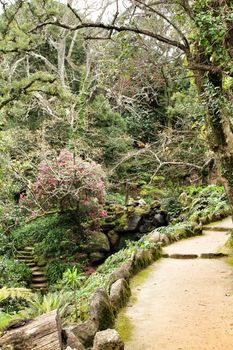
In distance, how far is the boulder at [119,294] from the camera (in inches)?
206

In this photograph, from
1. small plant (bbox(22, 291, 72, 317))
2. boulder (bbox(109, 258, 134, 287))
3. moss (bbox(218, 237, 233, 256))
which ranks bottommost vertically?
moss (bbox(218, 237, 233, 256))

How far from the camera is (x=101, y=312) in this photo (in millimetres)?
4383

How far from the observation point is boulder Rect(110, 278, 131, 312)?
5.23 metres

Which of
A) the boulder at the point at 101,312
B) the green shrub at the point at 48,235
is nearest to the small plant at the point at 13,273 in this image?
the green shrub at the point at 48,235

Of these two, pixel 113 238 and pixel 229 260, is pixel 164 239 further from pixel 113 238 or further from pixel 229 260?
pixel 113 238

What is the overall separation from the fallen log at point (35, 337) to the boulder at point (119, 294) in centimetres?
183

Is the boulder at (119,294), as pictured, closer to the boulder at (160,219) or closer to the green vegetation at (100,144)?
the green vegetation at (100,144)

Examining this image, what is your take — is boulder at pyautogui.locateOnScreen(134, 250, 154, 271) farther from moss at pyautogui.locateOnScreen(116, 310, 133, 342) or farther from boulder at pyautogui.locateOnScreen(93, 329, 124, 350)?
boulder at pyautogui.locateOnScreen(93, 329, 124, 350)

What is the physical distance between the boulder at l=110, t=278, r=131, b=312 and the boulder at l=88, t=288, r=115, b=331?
414mm

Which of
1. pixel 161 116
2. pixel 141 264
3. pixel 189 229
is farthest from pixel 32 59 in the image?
pixel 141 264

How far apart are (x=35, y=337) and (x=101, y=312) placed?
1211 millimetres

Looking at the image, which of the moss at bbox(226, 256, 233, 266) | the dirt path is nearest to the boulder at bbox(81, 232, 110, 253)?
the dirt path

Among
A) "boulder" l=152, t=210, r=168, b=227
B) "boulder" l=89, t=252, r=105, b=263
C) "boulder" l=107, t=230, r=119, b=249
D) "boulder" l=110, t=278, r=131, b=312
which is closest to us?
"boulder" l=110, t=278, r=131, b=312

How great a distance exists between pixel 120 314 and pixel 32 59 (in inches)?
747
